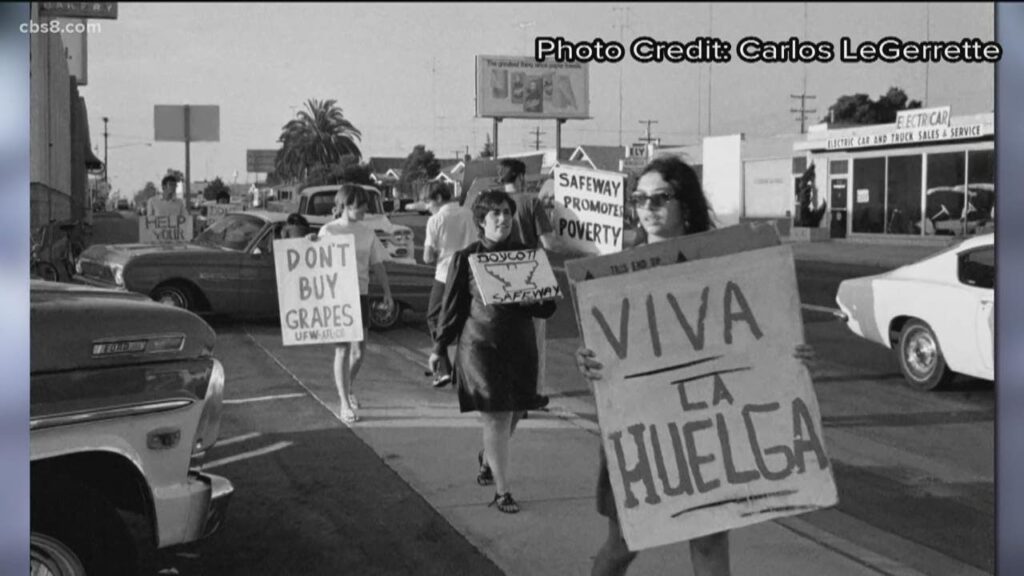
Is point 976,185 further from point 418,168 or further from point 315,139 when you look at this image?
point 315,139

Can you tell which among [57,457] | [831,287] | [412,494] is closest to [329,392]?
[412,494]

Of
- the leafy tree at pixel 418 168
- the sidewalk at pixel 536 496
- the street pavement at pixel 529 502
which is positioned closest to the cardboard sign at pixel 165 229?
the leafy tree at pixel 418 168

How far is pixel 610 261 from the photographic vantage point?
382 cm

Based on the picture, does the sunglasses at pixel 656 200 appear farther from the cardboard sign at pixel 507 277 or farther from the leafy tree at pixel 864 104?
the cardboard sign at pixel 507 277

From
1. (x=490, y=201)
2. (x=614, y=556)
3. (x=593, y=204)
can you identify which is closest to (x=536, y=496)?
(x=490, y=201)

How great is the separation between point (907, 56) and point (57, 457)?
128 inches

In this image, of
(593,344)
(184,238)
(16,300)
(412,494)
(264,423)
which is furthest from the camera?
(184,238)

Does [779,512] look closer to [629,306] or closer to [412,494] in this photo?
[629,306]

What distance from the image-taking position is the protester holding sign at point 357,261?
28.2 feet

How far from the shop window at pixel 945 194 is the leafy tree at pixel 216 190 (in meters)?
21.0

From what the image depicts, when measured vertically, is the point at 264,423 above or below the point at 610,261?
below

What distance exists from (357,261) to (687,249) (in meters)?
5.23

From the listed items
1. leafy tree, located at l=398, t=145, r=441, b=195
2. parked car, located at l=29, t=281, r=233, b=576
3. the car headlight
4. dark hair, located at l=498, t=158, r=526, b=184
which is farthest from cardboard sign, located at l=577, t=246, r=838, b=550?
the car headlight

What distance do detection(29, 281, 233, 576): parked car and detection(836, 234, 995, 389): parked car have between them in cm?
686
